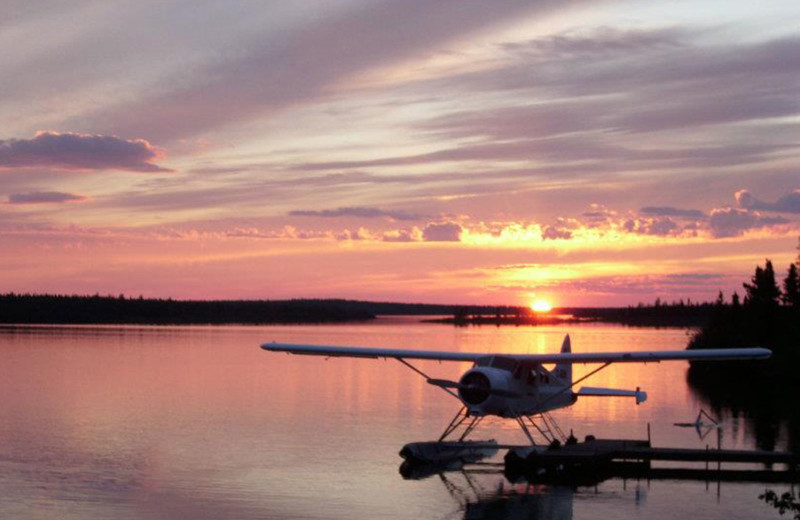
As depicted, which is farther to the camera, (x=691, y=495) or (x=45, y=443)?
(x=45, y=443)

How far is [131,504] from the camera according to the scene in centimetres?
1628

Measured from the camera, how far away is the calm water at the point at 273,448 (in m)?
16.4

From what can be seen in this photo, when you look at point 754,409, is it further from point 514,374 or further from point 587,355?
point 514,374

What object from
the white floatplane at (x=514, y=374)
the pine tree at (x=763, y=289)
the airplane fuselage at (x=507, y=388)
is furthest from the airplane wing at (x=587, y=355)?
the pine tree at (x=763, y=289)

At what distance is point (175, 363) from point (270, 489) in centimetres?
3879

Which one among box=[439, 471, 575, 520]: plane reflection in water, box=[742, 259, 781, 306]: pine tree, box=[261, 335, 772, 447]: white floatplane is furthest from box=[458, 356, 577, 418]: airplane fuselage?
box=[742, 259, 781, 306]: pine tree

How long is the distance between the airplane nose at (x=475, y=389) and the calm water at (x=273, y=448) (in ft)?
4.46

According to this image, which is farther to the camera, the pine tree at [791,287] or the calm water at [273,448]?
the pine tree at [791,287]

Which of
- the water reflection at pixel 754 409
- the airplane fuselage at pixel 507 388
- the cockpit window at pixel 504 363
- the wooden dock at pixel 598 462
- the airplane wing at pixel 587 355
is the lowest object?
the water reflection at pixel 754 409

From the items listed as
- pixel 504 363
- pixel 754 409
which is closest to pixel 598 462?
pixel 504 363

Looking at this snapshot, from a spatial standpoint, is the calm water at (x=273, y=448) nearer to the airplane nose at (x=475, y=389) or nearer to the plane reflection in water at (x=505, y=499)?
the plane reflection in water at (x=505, y=499)

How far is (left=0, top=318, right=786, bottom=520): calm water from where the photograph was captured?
53.8 ft

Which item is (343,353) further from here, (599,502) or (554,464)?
(599,502)

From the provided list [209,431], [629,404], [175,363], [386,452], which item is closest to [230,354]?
[175,363]
